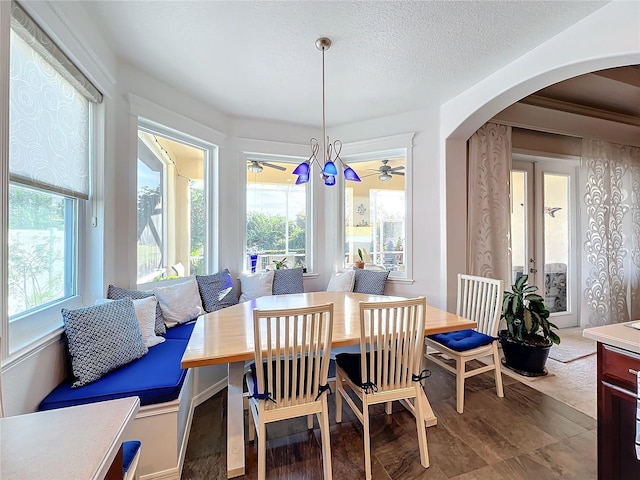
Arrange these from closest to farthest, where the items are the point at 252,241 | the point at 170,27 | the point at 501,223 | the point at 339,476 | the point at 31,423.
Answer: the point at 31,423 < the point at 339,476 < the point at 170,27 < the point at 501,223 < the point at 252,241

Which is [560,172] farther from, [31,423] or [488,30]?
[31,423]

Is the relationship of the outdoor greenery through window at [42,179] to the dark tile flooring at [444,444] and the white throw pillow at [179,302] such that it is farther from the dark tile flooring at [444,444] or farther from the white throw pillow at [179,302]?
the dark tile flooring at [444,444]

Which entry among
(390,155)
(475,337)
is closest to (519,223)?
(390,155)

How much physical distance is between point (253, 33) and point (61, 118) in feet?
4.62

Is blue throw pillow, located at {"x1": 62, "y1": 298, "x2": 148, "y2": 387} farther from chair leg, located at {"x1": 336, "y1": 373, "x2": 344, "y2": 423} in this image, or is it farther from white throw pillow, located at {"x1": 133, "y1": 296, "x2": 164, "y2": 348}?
chair leg, located at {"x1": 336, "y1": 373, "x2": 344, "y2": 423}

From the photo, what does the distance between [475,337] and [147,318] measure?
262 cm

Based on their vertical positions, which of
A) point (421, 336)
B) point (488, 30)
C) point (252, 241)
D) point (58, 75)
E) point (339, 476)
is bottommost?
point (339, 476)

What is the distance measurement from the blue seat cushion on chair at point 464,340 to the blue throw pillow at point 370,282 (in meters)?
1.00

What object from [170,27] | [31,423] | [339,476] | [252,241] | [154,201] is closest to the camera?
[31,423]

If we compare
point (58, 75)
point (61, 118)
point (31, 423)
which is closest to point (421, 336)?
point (31, 423)

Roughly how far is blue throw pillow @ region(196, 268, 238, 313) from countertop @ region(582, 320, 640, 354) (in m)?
2.91

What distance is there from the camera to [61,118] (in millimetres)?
1792

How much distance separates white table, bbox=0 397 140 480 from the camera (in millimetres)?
624

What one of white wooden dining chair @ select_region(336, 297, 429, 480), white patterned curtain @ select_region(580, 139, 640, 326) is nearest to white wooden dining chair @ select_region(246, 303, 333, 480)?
white wooden dining chair @ select_region(336, 297, 429, 480)
